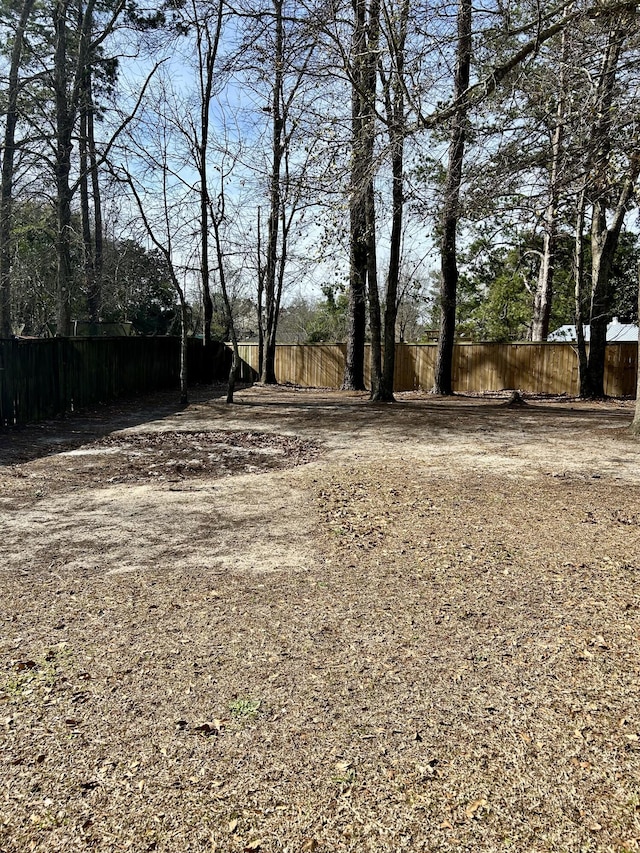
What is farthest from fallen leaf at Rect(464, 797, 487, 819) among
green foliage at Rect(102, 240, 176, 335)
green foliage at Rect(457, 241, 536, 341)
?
green foliage at Rect(457, 241, 536, 341)

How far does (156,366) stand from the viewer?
15992mm

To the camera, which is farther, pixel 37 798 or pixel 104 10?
pixel 104 10

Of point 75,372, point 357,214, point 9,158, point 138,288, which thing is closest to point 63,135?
point 9,158

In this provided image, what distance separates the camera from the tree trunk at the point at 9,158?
13547 millimetres

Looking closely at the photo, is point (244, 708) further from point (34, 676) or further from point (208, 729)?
point (34, 676)

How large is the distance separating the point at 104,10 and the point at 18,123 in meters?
3.72

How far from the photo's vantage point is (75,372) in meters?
11.2

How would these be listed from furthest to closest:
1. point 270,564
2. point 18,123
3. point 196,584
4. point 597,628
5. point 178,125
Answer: point 18,123 → point 178,125 → point 270,564 → point 196,584 → point 597,628

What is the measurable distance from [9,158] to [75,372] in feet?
23.3

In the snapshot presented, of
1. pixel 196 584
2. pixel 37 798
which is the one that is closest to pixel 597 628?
pixel 196 584

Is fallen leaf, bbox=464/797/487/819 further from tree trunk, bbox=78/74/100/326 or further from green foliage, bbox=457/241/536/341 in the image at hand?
green foliage, bbox=457/241/536/341

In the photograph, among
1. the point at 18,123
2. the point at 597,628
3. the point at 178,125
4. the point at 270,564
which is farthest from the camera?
the point at 18,123

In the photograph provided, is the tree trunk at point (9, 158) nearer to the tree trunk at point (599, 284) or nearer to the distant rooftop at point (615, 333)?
the tree trunk at point (599, 284)

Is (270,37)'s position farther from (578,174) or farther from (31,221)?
(31,221)
